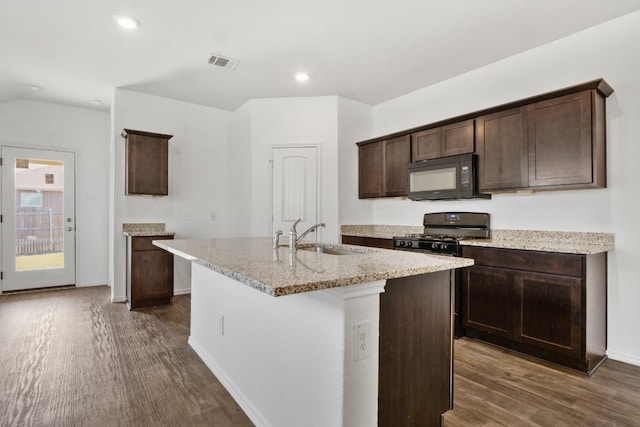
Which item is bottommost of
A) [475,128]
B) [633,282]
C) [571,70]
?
[633,282]

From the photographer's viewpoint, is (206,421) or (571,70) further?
(571,70)

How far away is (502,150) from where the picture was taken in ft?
10.1

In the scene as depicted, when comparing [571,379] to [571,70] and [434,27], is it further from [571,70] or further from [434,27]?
[434,27]

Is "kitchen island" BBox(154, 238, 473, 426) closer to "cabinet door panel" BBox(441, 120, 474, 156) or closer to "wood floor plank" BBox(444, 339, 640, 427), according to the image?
"wood floor plank" BBox(444, 339, 640, 427)

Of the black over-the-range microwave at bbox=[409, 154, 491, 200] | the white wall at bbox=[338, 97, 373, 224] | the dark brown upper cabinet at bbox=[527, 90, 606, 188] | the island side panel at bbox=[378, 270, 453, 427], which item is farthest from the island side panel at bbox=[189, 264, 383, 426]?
the white wall at bbox=[338, 97, 373, 224]

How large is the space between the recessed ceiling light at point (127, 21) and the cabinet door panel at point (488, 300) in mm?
3440

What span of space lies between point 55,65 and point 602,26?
515 cm

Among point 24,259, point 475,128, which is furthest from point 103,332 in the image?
point 475,128

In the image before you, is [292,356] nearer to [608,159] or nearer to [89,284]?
[608,159]

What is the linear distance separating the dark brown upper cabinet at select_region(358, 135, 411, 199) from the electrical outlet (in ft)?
9.77

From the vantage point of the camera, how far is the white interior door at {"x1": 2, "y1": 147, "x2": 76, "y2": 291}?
4629 millimetres

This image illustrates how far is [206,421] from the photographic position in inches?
70.9

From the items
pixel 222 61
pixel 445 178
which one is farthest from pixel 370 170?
pixel 222 61

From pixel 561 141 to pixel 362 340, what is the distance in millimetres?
2472
